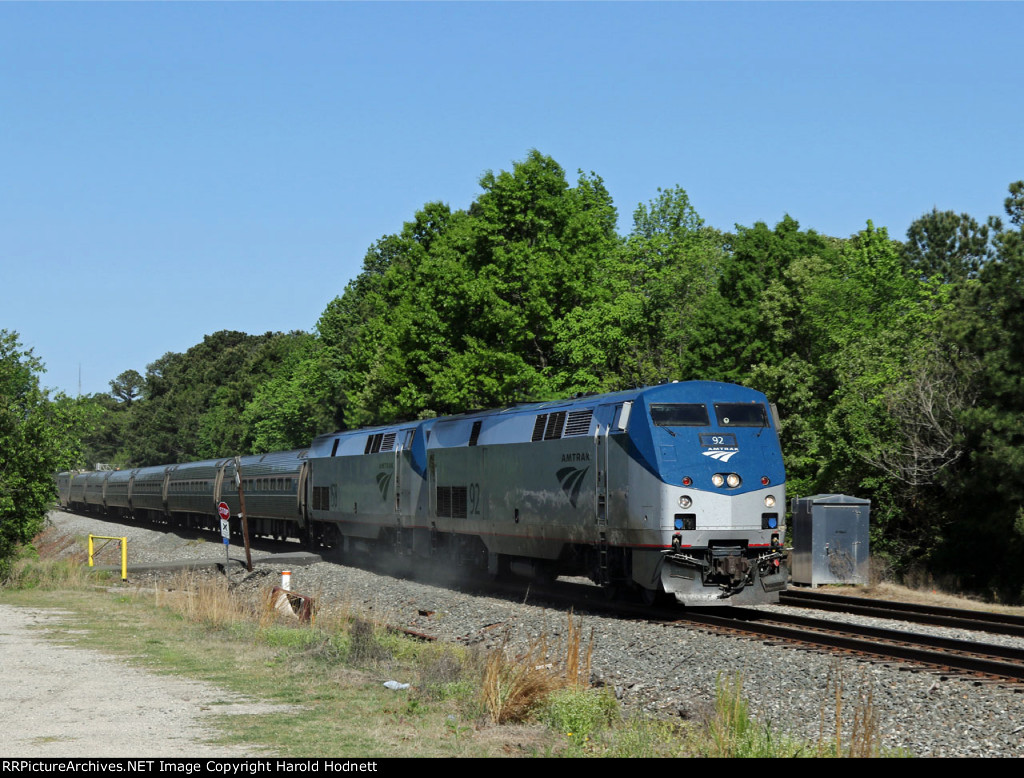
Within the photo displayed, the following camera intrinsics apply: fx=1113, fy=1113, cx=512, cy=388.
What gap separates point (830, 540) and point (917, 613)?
612cm

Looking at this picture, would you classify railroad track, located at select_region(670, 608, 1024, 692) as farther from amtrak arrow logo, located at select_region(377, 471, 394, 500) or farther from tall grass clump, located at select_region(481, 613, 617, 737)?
amtrak arrow logo, located at select_region(377, 471, 394, 500)

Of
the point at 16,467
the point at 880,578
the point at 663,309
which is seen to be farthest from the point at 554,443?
the point at 663,309

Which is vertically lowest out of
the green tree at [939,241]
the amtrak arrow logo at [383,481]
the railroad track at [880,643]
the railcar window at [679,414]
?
the railroad track at [880,643]

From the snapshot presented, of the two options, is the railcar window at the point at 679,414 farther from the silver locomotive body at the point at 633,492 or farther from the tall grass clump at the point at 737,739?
the tall grass clump at the point at 737,739

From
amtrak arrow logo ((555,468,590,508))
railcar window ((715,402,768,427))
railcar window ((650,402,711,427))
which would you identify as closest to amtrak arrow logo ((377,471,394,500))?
amtrak arrow logo ((555,468,590,508))

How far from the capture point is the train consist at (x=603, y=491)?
19.0 meters

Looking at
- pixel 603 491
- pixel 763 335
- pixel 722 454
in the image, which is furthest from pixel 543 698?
pixel 763 335

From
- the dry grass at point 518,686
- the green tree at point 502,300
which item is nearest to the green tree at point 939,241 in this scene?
the green tree at point 502,300

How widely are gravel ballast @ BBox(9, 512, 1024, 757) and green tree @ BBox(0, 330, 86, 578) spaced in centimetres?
1242

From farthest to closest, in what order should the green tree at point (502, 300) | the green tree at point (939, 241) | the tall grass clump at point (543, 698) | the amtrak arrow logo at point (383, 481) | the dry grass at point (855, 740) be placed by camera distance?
the green tree at point (939, 241) < the green tree at point (502, 300) < the amtrak arrow logo at point (383, 481) < the tall grass clump at point (543, 698) < the dry grass at point (855, 740)

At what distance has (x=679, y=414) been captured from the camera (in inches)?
773

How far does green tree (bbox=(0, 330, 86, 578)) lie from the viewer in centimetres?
2905

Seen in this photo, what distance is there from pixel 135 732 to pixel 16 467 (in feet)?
71.7

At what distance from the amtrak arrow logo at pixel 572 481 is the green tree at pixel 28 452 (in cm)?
1524
